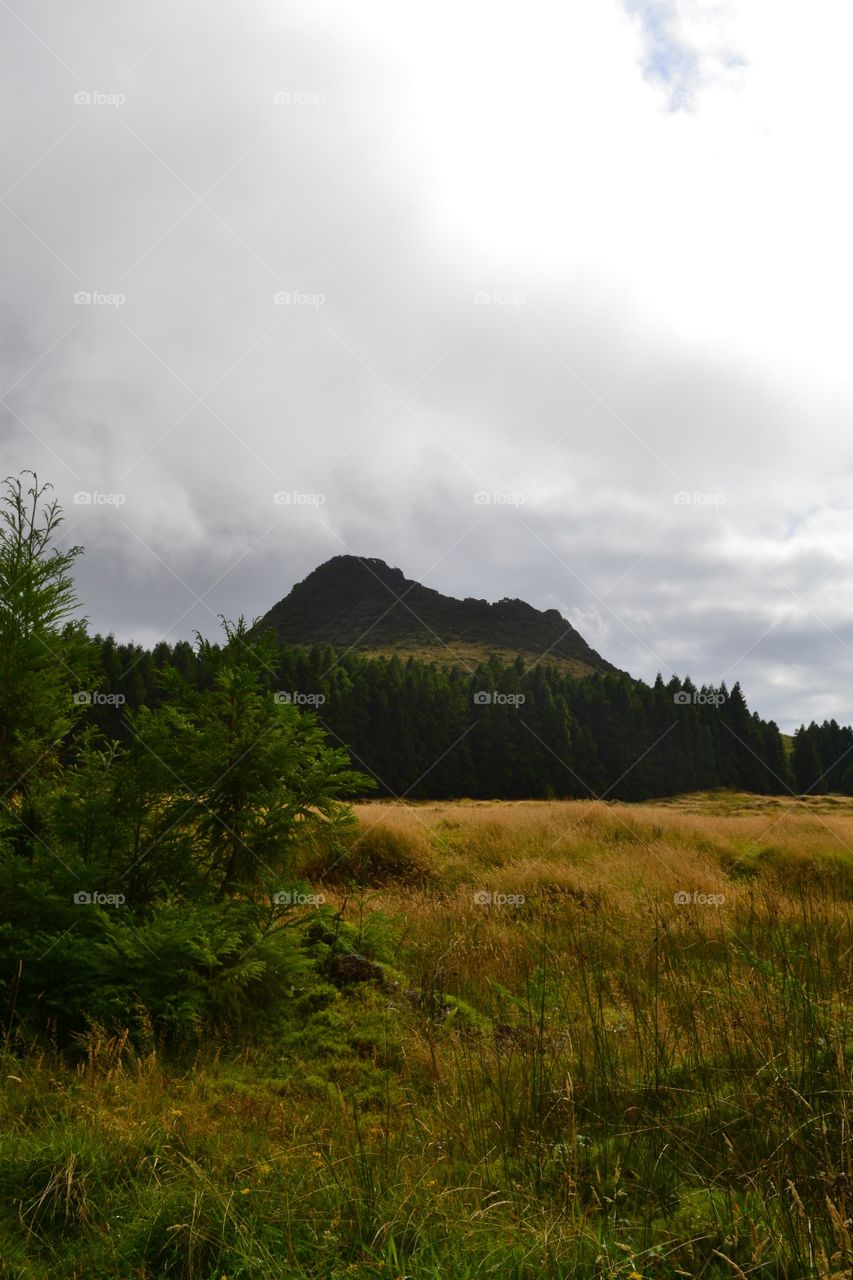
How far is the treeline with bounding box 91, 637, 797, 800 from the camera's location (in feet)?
192

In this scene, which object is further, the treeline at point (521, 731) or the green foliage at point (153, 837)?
the treeline at point (521, 731)

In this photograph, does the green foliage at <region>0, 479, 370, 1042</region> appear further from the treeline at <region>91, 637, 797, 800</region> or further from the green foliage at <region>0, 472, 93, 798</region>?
the treeline at <region>91, 637, 797, 800</region>

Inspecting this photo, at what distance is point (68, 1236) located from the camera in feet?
10.4

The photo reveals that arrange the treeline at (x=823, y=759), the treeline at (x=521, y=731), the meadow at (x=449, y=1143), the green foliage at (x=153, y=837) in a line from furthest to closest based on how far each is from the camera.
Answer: the treeline at (x=823, y=759), the treeline at (x=521, y=731), the green foliage at (x=153, y=837), the meadow at (x=449, y=1143)

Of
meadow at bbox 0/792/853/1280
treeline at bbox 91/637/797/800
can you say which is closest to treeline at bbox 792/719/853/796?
treeline at bbox 91/637/797/800

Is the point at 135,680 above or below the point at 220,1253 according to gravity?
above

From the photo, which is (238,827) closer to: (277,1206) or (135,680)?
(277,1206)

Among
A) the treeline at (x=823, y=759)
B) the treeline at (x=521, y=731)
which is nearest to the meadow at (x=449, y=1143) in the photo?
the treeline at (x=521, y=731)

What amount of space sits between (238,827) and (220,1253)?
4.22m

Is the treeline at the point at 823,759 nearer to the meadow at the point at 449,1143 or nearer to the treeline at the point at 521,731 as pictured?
the treeline at the point at 521,731

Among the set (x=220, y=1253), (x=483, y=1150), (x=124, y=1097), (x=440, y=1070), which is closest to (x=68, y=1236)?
(x=220, y=1253)

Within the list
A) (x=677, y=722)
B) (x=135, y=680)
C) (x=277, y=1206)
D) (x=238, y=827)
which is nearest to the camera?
(x=277, y=1206)

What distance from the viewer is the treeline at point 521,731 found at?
58.7 meters

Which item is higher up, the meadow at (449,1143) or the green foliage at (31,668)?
the green foliage at (31,668)
